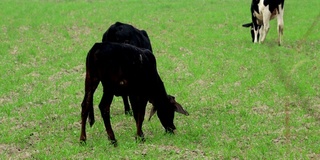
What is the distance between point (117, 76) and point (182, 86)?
6.48 m

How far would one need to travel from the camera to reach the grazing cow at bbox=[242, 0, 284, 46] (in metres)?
22.1

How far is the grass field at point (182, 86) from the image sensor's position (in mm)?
8930

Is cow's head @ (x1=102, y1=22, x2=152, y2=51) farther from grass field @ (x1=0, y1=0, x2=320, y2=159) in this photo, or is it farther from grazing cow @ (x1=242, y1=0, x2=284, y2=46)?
grazing cow @ (x1=242, y1=0, x2=284, y2=46)

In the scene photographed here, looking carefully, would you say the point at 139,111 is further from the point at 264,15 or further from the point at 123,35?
the point at 264,15

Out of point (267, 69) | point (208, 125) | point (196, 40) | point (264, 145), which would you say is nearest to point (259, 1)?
point (196, 40)

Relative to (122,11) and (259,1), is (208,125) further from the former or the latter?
(122,11)

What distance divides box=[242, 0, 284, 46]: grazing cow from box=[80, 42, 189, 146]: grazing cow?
1365 centimetres

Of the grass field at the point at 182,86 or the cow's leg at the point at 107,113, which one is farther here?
the cow's leg at the point at 107,113

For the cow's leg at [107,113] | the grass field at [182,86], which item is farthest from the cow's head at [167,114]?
the cow's leg at [107,113]

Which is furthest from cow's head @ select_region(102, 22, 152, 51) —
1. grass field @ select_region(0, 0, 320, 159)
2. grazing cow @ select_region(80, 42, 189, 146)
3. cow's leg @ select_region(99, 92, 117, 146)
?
cow's leg @ select_region(99, 92, 117, 146)

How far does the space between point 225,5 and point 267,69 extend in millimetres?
19097

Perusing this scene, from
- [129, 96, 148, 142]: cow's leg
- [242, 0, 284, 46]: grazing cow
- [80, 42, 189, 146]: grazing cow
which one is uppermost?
[80, 42, 189, 146]: grazing cow

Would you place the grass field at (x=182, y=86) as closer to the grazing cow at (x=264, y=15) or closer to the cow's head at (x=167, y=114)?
the cow's head at (x=167, y=114)

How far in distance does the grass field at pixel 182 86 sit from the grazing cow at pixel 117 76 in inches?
25.4
